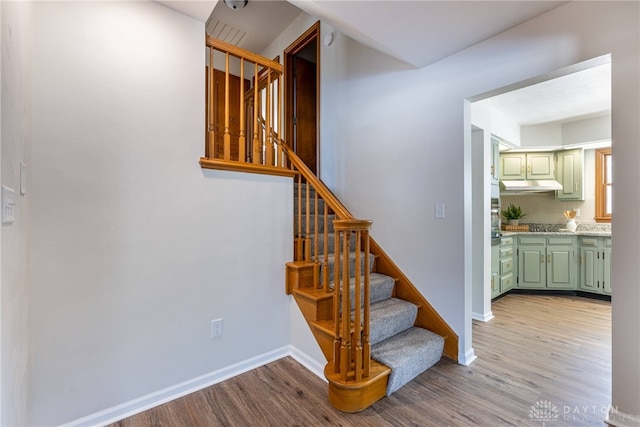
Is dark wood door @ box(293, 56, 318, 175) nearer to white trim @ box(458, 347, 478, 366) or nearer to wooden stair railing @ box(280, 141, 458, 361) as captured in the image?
wooden stair railing @ box(280, 141, 458, 361)

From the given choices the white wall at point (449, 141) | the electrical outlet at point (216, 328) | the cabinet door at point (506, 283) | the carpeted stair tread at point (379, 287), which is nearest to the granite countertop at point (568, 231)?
the cabinet door at point (506, 283)

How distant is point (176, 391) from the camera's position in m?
1.83

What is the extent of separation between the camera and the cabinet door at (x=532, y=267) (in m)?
3.99

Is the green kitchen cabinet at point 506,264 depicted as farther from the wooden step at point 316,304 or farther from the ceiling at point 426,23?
the wooden step at point 316,304

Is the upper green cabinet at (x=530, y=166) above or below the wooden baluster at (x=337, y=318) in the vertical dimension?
above

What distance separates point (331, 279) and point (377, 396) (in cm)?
93

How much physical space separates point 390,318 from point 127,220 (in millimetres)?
1882

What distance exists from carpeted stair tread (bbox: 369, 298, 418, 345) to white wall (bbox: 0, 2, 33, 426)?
69.6 inches

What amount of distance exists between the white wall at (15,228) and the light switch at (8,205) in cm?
2

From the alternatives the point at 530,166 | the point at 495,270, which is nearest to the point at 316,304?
the point at 495,270

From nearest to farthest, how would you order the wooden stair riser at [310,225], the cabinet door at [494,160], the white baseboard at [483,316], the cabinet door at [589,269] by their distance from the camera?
1. the wooden stair riser at [310,225]
2. the white baseboard at [483,316]
3. the cabinet door at [494,160]
4. the cabinet door at [589,269]

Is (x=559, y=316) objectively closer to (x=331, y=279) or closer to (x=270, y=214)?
(x=331, y=279)

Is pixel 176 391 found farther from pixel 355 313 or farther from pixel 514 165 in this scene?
pixel 514 165

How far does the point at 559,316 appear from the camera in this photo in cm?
318
